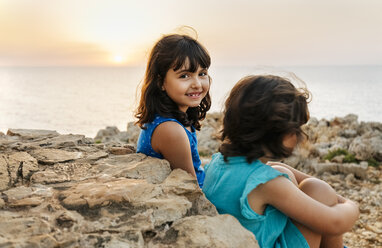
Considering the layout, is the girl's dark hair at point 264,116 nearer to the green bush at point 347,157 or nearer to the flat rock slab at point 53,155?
the flat rock slab at point 53,155

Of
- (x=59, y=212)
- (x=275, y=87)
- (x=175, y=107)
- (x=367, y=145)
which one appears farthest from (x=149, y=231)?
(x=367, y=145)

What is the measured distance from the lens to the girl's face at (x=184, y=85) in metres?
2.59

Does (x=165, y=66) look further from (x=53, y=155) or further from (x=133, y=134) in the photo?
(x=133, y=134)

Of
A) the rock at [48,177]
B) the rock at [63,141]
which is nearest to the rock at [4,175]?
the rock at [48,177]

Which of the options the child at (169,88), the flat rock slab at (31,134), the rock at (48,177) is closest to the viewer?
the rock at (48,177)

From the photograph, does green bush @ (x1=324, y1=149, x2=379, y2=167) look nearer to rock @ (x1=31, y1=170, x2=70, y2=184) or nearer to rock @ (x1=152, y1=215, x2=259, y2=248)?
rock @ (x1=152, y1=215, x2=259, y2=248)

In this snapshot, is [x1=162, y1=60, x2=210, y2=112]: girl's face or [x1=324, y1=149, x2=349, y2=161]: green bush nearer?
[x1=162, y1=60, x2=210, y2=112]: girl's face

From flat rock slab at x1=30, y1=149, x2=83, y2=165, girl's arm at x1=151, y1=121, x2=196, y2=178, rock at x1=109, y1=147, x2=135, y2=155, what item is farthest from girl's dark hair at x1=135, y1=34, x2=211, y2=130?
flat rock slab at x1=30, y1=149, x2=83, y2=165

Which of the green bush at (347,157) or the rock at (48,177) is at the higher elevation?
the rock at (48,177)

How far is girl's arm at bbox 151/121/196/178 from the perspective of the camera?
7.63 feet

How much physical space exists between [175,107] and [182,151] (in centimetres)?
48

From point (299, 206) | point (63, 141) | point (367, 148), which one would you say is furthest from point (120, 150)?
point (367, 148)

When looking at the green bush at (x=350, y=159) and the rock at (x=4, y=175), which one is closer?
the rock at (x=4, y=175)

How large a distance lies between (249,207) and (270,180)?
19cm
